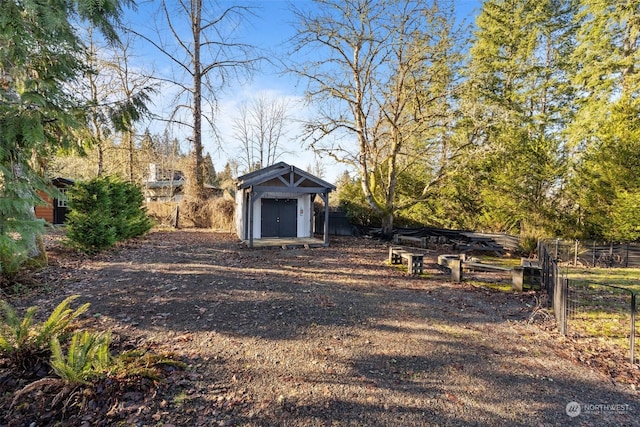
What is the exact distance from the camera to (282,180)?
12.4 meters

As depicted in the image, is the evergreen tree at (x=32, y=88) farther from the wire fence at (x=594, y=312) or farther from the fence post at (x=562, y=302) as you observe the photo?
the fence post at (x=562, y=302)

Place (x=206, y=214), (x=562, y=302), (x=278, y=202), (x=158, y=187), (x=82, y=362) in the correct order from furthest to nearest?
(x=158, y=187) → (x=206, y=214) → (x=278, y=202) → (x=562, y=302) → (x=82, y=362)

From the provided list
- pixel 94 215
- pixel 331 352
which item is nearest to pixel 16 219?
pixel 331 352

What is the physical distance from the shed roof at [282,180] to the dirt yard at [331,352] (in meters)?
5.28

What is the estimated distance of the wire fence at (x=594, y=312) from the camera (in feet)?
14.7

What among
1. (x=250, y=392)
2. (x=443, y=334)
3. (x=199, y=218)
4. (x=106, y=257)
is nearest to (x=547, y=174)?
(x=443, y=334)

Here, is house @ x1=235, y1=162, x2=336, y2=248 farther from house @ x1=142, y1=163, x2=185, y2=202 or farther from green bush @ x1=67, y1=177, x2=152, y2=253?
house @ x1=142, y1=163, x2=185, y2=202

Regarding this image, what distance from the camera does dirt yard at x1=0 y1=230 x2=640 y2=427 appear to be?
2.80 m

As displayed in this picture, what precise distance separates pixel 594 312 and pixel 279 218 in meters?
11.4

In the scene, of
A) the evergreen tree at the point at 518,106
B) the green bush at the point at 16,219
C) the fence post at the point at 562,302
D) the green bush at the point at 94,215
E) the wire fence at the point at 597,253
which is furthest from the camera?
the evergreen tree at the point at 518,106

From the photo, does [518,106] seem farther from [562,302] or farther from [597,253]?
[562,302]

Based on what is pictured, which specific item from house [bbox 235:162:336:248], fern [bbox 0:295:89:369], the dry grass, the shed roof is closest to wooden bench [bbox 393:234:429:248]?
house [bbox 235:162:336:248]

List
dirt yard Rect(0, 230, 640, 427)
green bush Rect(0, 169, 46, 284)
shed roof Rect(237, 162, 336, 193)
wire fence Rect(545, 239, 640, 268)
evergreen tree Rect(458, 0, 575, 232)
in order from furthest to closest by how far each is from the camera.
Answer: evergreen tree Rect(458, 0, 575, 232) < shed roof Rect(237, 162, 336, 193) < wire fence Rect(545, 239, 640, 268) < dirt yard Rect(0, 230, 640, 427) < green bush Rect(0, 169, 46, 284)

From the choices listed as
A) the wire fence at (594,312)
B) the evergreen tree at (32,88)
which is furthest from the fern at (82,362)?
the wire fence at (594,312)
